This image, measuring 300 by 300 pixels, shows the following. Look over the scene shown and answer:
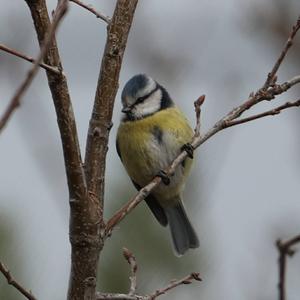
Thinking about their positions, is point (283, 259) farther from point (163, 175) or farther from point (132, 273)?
point (163, 175)

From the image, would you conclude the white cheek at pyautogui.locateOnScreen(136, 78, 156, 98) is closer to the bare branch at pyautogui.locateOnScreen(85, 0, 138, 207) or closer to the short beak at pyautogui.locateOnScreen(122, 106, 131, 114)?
the short beak at pyautogui.locateOnScreen(122, 106, 131, 114)

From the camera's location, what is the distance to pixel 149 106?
3.93 m

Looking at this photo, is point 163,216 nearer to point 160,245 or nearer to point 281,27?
point 160,245

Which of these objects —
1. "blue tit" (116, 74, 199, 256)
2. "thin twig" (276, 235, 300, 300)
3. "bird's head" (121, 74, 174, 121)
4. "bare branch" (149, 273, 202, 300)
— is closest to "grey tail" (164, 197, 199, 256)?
"blue tit" (116, 74, 199, 256)

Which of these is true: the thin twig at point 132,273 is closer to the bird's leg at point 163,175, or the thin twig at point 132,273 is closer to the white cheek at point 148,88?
the bird's leg at point 163,175

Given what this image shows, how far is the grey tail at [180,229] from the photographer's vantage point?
4059 millimetres

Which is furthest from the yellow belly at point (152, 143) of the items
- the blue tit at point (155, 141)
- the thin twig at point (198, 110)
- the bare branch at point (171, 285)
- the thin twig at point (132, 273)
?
the bare branch at point (171, 285)

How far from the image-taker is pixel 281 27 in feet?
13.7

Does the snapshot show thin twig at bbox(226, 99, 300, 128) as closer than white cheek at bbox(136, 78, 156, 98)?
Yes

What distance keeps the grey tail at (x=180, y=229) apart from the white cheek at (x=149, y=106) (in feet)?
2.16

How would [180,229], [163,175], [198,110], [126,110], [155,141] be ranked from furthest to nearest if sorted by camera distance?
1. [180,229]
2. [126,110]
3. [155,141]
4. [163,175]
5. [198,110]

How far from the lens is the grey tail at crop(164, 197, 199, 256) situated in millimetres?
4059

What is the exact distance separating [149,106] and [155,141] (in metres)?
0.28

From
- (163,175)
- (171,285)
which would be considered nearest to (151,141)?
(163,175)
